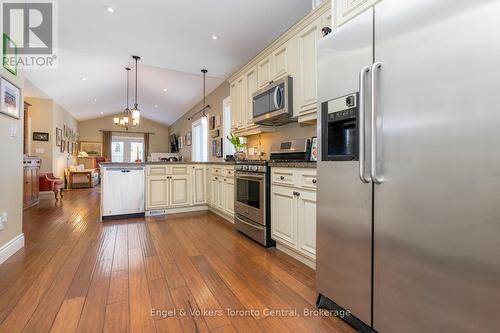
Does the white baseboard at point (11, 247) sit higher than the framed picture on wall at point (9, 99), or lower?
lower

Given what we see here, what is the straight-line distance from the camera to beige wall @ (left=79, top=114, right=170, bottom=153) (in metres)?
10.5

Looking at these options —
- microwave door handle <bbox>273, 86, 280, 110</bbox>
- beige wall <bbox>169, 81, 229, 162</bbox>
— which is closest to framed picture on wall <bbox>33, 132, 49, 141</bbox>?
beige wall <bbox>169, 81, 229, 162</bbox>

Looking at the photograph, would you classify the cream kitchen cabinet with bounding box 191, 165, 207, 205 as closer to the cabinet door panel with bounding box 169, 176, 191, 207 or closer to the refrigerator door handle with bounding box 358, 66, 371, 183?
the cabinet door panel with bounding box 169, 176, 191, 207

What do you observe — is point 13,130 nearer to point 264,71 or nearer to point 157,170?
point 157,170

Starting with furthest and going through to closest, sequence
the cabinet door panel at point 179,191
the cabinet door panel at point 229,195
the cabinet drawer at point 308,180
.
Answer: the cabinet door panel at point 179,191 < the cabinet door panel at point 229,195 < the cabinet drawer at point 308,180

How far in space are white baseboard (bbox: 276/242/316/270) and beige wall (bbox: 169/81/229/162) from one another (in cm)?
330

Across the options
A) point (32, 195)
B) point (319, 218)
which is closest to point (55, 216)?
point (32, 195)

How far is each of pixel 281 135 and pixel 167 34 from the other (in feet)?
6.62

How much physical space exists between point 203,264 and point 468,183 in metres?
1.98

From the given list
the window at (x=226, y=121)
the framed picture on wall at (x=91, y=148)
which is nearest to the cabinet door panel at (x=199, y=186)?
the window at (x=226, y=121)

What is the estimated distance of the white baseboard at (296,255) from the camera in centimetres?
210

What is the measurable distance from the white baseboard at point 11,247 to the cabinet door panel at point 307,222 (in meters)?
2.72

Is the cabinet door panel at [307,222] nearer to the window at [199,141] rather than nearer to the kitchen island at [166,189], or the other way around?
the kitchen island at [166,189]

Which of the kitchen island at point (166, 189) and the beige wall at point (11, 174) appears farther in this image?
the kitchen island at point (166, 189)
